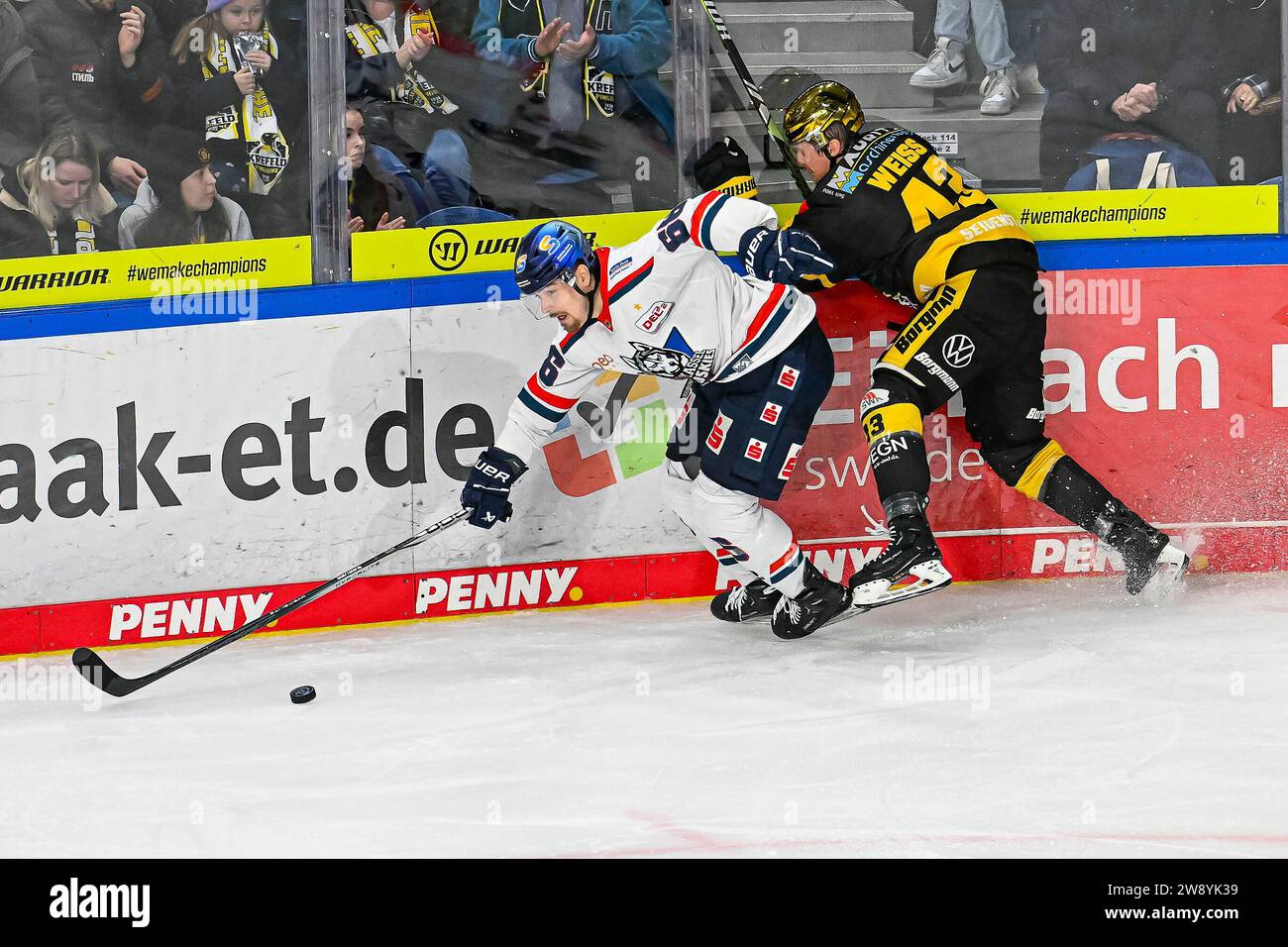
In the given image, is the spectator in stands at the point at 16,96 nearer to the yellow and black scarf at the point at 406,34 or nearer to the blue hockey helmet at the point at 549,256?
the yellow and black scarf at the point at 406,34

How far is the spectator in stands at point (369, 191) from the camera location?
184 inches

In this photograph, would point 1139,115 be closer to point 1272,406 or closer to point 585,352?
point 1272,406

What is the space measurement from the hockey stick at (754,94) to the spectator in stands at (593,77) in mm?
198

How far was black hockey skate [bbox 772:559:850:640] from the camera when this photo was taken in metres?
4.19

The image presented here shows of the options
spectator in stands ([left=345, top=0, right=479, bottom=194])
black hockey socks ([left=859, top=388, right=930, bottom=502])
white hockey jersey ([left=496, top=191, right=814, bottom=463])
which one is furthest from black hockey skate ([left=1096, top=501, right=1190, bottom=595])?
spectator in stands ([left=345, top=0, right=479, bottom=194])

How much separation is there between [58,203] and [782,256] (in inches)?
100

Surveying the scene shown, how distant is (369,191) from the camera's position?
15.5 feet

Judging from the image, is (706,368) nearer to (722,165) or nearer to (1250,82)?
(722,165)

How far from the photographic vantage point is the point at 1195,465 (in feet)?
15.7

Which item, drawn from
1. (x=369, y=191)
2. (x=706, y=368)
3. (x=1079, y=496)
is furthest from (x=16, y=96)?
(x=1079, y=496)

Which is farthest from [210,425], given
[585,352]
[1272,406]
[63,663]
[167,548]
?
[1272,406]
